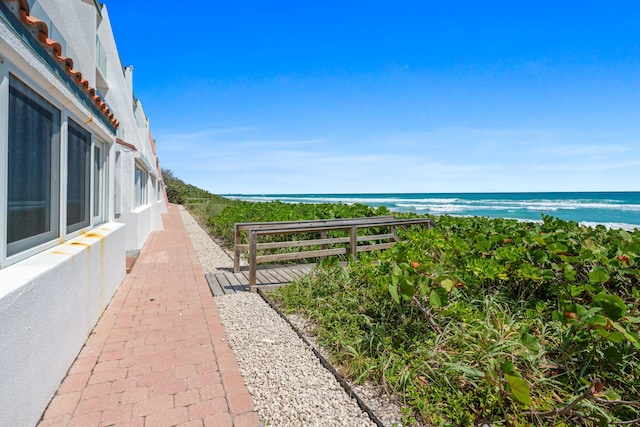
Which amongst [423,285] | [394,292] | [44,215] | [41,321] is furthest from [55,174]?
[423,285]

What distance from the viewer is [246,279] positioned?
6.31 m

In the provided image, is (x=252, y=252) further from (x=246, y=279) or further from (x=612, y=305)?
(x=612, y=305)

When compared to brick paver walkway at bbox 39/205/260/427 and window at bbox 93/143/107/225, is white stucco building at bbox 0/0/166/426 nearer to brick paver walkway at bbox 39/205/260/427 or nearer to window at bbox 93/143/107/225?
window at bbox 93/143/107/225

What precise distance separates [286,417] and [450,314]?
179 centimetres

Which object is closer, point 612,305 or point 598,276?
point 612,305

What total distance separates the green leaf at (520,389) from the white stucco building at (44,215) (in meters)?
2.93

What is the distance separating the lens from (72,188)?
3.77 metres

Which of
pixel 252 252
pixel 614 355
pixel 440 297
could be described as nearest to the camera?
pixel 614 355

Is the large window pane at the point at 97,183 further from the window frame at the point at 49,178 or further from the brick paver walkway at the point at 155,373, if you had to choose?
the window frame at the point at 49,178

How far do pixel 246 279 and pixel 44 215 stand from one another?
370cm

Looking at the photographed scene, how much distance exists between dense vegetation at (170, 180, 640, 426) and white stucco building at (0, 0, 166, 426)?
2319 mm

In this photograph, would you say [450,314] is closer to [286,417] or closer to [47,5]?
[286,417]

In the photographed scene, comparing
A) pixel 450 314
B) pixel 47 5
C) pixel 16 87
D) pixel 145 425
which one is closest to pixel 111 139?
pixel 47 5

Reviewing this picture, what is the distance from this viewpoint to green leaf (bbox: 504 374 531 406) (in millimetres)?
1984
